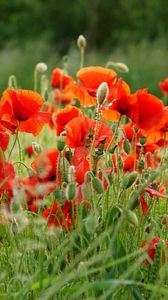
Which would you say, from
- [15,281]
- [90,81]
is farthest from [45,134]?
[15,281]

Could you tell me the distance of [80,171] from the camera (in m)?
1.72

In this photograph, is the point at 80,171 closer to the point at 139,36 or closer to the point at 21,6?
the point at 139,36

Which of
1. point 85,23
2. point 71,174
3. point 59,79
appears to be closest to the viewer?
point 71,174

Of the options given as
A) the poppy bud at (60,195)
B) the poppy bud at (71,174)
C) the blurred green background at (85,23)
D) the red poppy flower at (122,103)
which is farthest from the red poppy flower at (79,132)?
the blurred green background at (85,23)

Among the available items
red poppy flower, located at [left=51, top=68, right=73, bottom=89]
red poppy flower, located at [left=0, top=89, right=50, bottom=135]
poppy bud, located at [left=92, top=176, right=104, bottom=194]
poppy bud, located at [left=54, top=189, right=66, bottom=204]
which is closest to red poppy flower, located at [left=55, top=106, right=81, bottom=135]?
red poppy flower, located at [left=0, top=89, right=50, bottom=135]

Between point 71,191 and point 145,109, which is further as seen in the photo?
point 145,109

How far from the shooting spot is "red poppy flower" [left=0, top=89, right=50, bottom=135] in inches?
69.9

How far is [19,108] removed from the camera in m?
1.77

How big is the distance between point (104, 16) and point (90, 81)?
1578 centimetres

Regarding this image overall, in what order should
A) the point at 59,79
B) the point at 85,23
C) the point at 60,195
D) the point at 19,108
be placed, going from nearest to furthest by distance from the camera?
the point at 60,195
the point at 19,108
the point at 59,79
the point at 85,23

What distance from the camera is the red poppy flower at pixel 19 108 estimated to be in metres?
1.78

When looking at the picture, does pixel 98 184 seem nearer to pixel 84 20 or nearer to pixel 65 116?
pixel 65 116

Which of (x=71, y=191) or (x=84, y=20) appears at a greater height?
(x=84, y=20)

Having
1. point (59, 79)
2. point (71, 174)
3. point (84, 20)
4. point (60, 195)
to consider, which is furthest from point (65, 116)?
point (84, 20)
